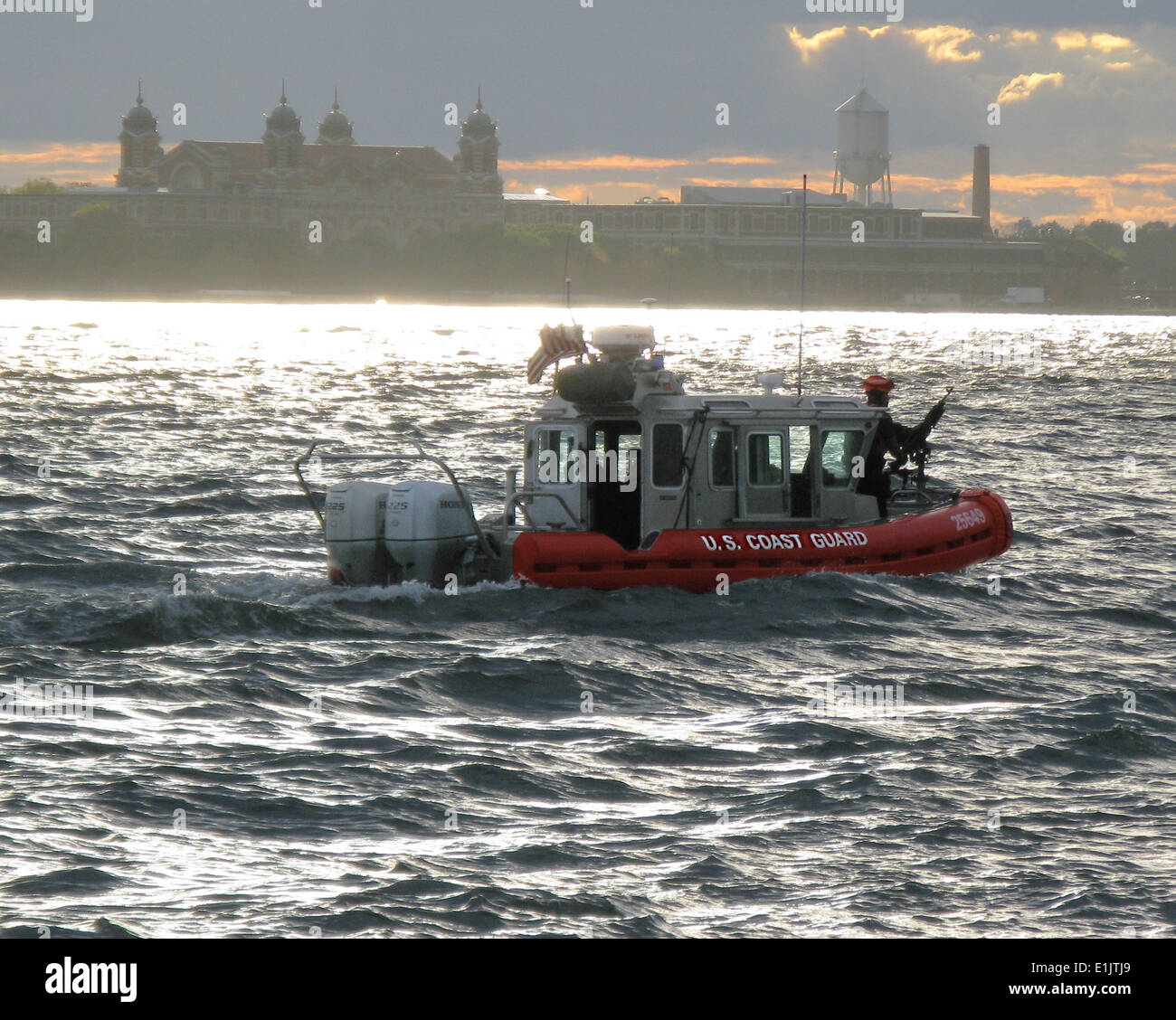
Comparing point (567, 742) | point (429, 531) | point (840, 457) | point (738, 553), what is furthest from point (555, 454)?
point (567, 742)

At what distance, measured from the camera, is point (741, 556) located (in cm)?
1808

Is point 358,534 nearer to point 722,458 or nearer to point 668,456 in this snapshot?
point 668,456

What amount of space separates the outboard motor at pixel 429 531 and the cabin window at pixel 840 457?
4.17m

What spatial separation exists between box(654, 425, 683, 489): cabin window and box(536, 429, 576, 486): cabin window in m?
0.94

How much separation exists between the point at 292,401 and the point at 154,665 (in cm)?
4299

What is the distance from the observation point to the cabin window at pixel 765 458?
18.6 metres

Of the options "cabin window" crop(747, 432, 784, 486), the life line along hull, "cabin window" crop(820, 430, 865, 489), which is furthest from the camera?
"cabin window" crop(820, 430, 865, 489)

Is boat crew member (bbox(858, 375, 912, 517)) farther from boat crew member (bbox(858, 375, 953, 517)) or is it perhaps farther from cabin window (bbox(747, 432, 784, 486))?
cabin window (bbox(747, 432, 784, 486))

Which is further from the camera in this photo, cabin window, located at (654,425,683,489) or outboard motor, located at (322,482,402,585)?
cabin window, located at (654,425,683,489)

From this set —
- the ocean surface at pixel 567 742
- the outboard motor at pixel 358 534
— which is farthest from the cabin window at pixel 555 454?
the outboard motor at pixel 358 534

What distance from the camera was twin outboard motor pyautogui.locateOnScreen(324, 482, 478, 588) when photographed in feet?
57.5

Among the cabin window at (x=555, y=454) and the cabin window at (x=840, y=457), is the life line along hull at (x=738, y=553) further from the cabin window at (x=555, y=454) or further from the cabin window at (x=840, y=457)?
the cabin window at (x=555, y=454)

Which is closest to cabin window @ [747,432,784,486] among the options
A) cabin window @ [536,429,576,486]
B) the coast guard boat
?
the coast guard boat
